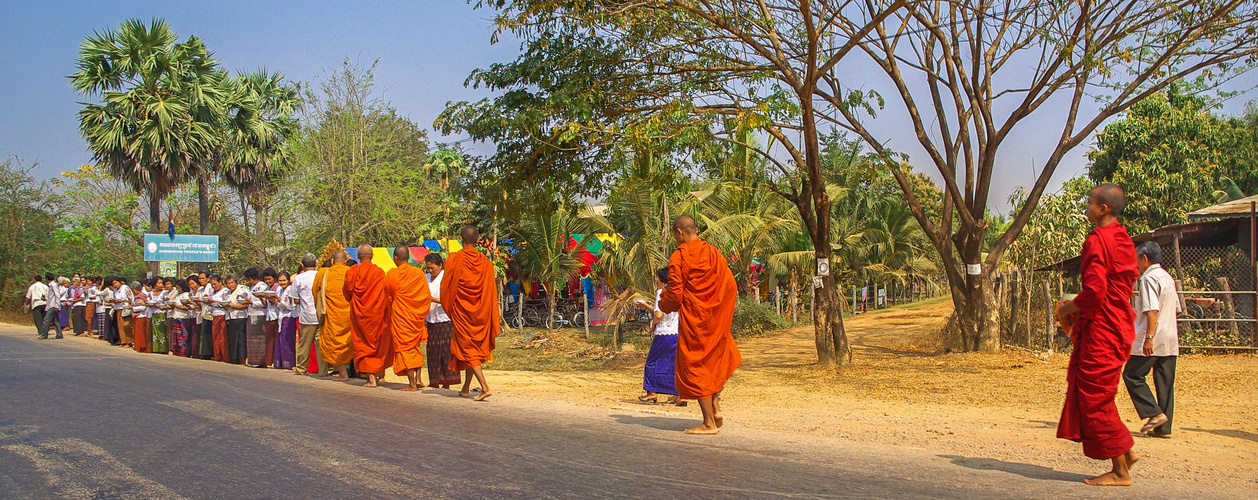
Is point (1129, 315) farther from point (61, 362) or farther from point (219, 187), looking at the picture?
point (219, 187)

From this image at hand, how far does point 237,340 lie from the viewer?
13367 millimetres

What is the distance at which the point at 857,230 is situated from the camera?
2761 cm

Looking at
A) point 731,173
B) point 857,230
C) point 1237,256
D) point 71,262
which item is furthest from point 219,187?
point 1237,256

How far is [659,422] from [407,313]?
3.80 metres

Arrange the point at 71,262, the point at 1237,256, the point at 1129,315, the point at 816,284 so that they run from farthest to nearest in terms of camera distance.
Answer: the point at 71,262
the point at 1237,256
the point at 816,284
the point at 1129,315

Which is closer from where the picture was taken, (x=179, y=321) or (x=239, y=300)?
(x=239, y=300)

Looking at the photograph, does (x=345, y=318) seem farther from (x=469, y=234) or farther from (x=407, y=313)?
(x=469, y=234)

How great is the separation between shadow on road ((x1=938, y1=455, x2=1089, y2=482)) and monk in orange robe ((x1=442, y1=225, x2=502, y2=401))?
482cm

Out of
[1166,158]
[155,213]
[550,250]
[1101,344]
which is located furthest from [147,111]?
[1166,158]

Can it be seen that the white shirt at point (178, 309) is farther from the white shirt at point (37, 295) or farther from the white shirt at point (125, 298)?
the white shirt at point (37, 295)

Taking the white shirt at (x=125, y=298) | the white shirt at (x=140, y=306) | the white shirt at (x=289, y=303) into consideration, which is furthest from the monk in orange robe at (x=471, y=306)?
the white shirt at (x=125, y=298)

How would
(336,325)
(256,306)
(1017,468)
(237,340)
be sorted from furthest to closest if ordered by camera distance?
(237,340) → (256,306) → (336,325) → (1017,468)

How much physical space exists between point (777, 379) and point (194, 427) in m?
7.56

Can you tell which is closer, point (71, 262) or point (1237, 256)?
point (1237, 256)
